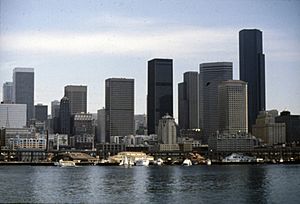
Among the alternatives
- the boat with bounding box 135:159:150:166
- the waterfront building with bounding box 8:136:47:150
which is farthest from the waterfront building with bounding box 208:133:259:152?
the waterfront building with bounding box 8:136:47:150

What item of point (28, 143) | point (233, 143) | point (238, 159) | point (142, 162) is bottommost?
point (142, 162)

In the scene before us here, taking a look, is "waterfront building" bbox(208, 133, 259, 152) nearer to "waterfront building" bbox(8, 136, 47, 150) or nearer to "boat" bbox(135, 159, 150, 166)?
"boat" bbox(135, 159, 150, 166)

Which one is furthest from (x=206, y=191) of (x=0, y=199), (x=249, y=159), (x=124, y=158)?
(x=249, y=159)

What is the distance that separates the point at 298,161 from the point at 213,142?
19044mm

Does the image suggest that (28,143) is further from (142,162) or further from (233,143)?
(142,162)

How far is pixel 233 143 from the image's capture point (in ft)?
364

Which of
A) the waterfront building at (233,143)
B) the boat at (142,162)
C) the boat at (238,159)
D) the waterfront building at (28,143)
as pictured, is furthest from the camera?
the waterfront building at (28,143)

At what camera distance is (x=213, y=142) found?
114 m

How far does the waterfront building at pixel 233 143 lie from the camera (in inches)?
4336

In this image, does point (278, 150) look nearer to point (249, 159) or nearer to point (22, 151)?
point (249, 159)

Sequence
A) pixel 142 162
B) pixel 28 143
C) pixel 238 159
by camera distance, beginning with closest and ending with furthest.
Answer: pixel 142 162
pixel 238 159
pixel 28 143

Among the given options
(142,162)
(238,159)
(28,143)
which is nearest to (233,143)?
(238,159)

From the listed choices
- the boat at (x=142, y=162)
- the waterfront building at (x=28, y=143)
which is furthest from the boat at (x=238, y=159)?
the waterfront building at (x=28, y=143)

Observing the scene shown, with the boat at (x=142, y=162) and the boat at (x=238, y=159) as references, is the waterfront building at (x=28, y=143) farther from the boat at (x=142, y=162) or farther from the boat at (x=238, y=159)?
the boat at (x=238, y=159)
